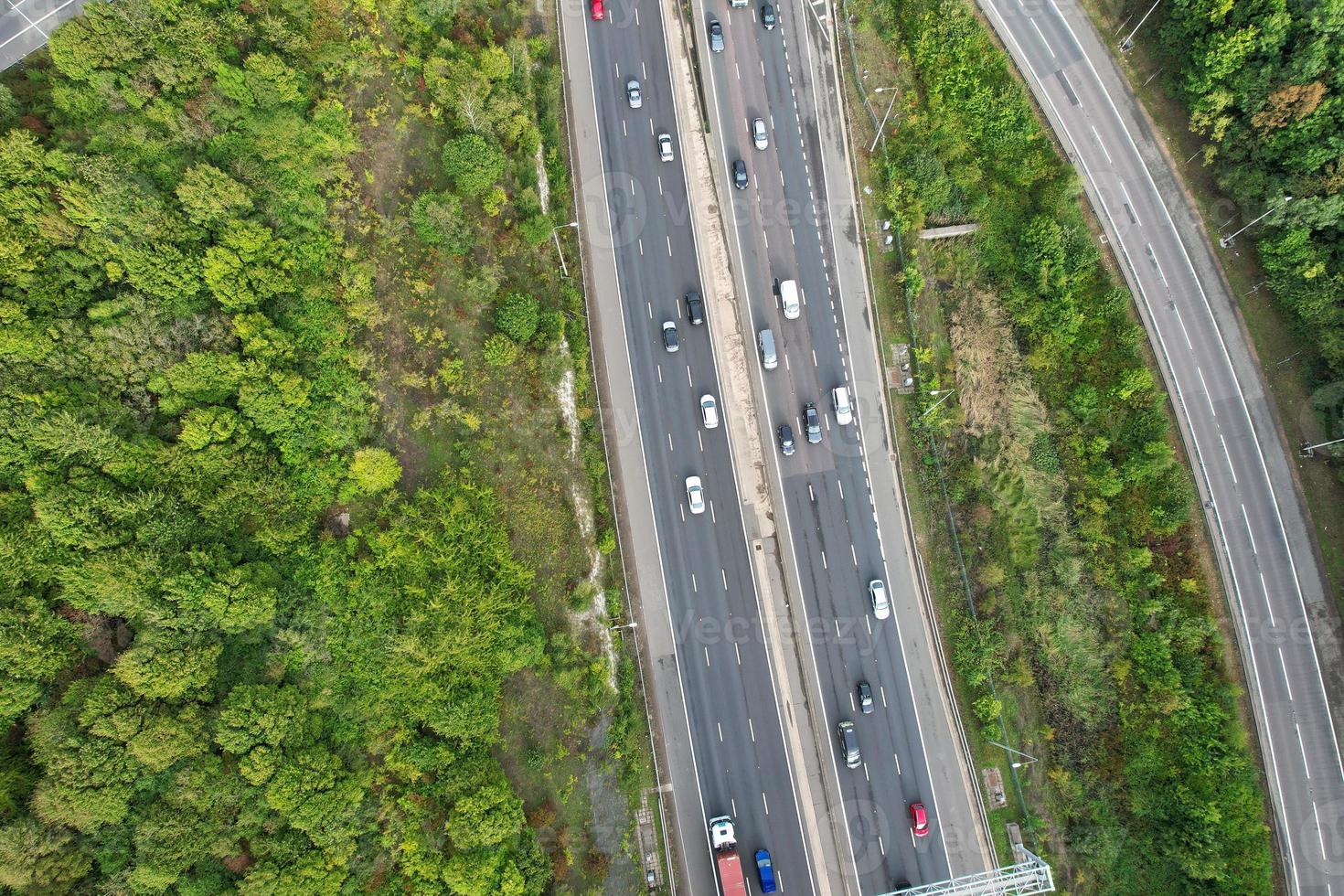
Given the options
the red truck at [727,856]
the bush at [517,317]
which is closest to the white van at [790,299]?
the bush at [517,317]

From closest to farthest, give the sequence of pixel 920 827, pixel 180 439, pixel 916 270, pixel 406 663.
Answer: pixel 180 439, pixel 406 663, pixel 920 827, pixel 916 270

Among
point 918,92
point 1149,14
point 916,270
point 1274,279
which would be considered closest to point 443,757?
point 916,270

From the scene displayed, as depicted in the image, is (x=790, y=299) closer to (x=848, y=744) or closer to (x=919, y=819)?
(x=848, y=744)

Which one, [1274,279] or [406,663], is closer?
[406,663]

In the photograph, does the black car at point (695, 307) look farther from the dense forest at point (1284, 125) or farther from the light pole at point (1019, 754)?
the dense forest at point (1284, 125)

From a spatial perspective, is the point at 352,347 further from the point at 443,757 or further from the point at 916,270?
the point at 916,270

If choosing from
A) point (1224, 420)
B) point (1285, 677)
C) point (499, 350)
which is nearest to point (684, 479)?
point (499, 350)
